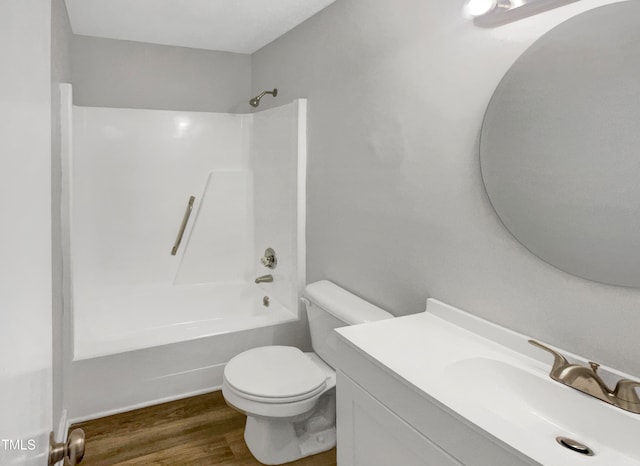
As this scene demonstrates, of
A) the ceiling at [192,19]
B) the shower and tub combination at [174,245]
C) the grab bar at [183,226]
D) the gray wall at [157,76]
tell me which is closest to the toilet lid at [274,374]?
the shower and tub combination at [174,245]

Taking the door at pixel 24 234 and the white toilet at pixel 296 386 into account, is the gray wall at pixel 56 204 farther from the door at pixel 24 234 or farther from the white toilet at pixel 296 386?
the door at pixel 24 234

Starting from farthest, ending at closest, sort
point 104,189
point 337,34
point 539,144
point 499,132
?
point 104,189
point 337,34
point 499,132
point 539,144

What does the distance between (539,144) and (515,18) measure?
40 centimetres

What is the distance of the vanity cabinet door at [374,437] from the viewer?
1.10 m

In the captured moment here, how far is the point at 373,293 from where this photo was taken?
2.12 m

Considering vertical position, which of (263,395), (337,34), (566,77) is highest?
(337,34)

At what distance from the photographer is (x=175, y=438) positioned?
2236 mm

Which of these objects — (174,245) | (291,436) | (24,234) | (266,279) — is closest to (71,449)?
(24,234)

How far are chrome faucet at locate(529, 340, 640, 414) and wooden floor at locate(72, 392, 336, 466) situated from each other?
1318mm

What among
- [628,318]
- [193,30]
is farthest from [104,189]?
[628,318]

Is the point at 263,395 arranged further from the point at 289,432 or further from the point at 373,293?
the point at 373,293

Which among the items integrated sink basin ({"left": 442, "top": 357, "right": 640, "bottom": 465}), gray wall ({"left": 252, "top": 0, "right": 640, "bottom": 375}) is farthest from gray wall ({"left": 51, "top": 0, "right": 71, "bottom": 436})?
integrated sink basin ({"left": 442, "top": 357, "right": 640, "bottom": 465})

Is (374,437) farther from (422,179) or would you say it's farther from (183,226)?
(183,226)

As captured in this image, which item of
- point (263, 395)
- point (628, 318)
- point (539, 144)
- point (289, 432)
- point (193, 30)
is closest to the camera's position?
point (628, 318)
